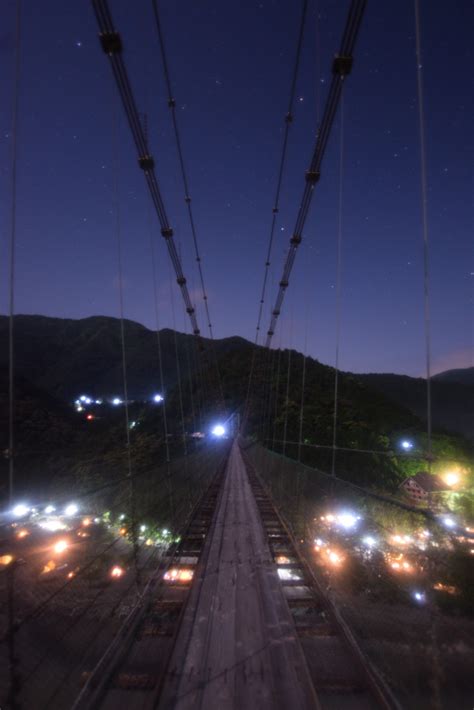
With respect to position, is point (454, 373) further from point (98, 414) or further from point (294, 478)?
point (294, 478)

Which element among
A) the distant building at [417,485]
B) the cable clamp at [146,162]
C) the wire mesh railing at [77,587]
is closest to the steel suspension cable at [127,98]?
the cable clamp at [146,162]

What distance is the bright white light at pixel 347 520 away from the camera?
2969 millimetres

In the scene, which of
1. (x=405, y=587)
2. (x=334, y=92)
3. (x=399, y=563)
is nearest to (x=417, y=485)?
(x=334, y=92)

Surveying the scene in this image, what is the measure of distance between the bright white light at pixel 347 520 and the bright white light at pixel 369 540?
0.54 feet

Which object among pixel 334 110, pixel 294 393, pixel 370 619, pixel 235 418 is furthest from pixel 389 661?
pixel 235 418

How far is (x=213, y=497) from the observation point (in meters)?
7.05

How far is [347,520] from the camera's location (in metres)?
3.02

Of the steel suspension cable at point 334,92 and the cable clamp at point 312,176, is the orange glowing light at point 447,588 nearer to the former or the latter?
the steel suspension cable at point 334,92

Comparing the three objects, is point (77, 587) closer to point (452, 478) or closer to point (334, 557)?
point (334, 557)

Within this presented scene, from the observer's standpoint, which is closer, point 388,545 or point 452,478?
point 388,545

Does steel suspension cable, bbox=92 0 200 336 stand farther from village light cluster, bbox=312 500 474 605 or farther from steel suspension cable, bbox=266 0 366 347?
village light cluster, bbox=312 500 474 605

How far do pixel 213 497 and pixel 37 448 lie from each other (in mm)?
47747

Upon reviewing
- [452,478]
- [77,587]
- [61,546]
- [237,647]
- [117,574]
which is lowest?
[61,546]

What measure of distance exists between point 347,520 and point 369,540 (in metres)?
0.31
